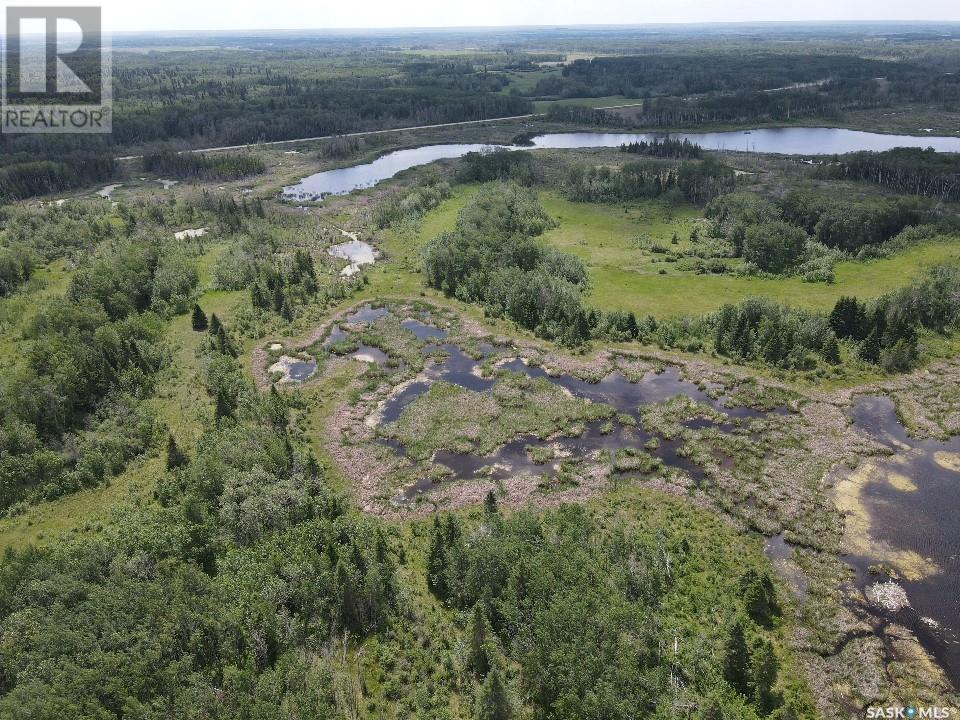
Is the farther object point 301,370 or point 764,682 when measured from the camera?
point 301,370

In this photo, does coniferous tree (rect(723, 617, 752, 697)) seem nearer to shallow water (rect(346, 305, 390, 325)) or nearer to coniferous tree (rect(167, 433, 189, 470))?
coniferous tree (rect(167, 433, 189, 470))

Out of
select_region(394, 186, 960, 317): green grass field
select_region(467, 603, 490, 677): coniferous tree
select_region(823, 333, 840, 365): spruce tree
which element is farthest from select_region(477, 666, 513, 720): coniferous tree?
select_region(394, 186, 960, 317): green grass field

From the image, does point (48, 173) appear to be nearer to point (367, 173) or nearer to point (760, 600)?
point (367, 173)

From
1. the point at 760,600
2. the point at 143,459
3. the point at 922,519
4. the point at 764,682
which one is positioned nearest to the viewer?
the point at 764,682

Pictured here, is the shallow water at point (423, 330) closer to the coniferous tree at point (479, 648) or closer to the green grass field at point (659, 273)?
the green grass field at point (659, 273)

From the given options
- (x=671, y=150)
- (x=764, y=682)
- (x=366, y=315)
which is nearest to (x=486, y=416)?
(x=366, y=315)
